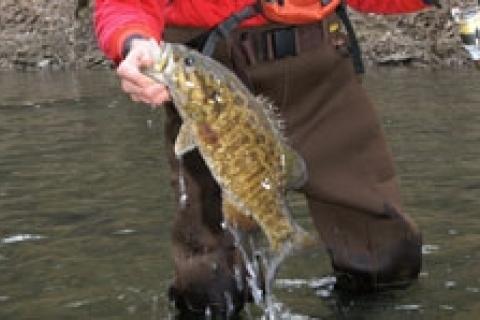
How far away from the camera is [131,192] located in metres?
8.59

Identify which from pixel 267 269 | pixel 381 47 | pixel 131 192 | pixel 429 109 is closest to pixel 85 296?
pixel 267 269

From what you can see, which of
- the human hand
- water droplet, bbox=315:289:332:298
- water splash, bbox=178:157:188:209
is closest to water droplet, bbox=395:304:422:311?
water droplet, bbox=315:289:332:298

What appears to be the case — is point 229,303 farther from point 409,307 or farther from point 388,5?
point 388,5

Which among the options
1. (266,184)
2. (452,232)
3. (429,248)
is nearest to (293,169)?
(266,184)

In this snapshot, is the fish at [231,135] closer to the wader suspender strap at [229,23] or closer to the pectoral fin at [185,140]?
the pectoral fin at [185,140]

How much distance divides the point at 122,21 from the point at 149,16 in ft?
0.71

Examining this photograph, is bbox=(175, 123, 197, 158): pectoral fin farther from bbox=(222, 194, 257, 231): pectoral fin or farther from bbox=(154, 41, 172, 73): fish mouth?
bbox=(222, 194, 257, 231): pectoral fin

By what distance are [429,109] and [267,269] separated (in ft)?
25.6

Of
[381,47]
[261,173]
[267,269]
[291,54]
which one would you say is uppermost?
[291,54]

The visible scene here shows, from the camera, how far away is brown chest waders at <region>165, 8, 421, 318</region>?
4.97 meters

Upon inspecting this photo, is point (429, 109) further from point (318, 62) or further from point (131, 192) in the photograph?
point (318, 62)

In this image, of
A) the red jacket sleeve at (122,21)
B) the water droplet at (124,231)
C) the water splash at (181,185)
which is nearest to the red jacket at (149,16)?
the red jacket sleeve at (122,21)

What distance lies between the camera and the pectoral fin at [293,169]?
4293 millimetres

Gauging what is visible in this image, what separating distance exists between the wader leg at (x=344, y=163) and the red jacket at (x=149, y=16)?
32cm
